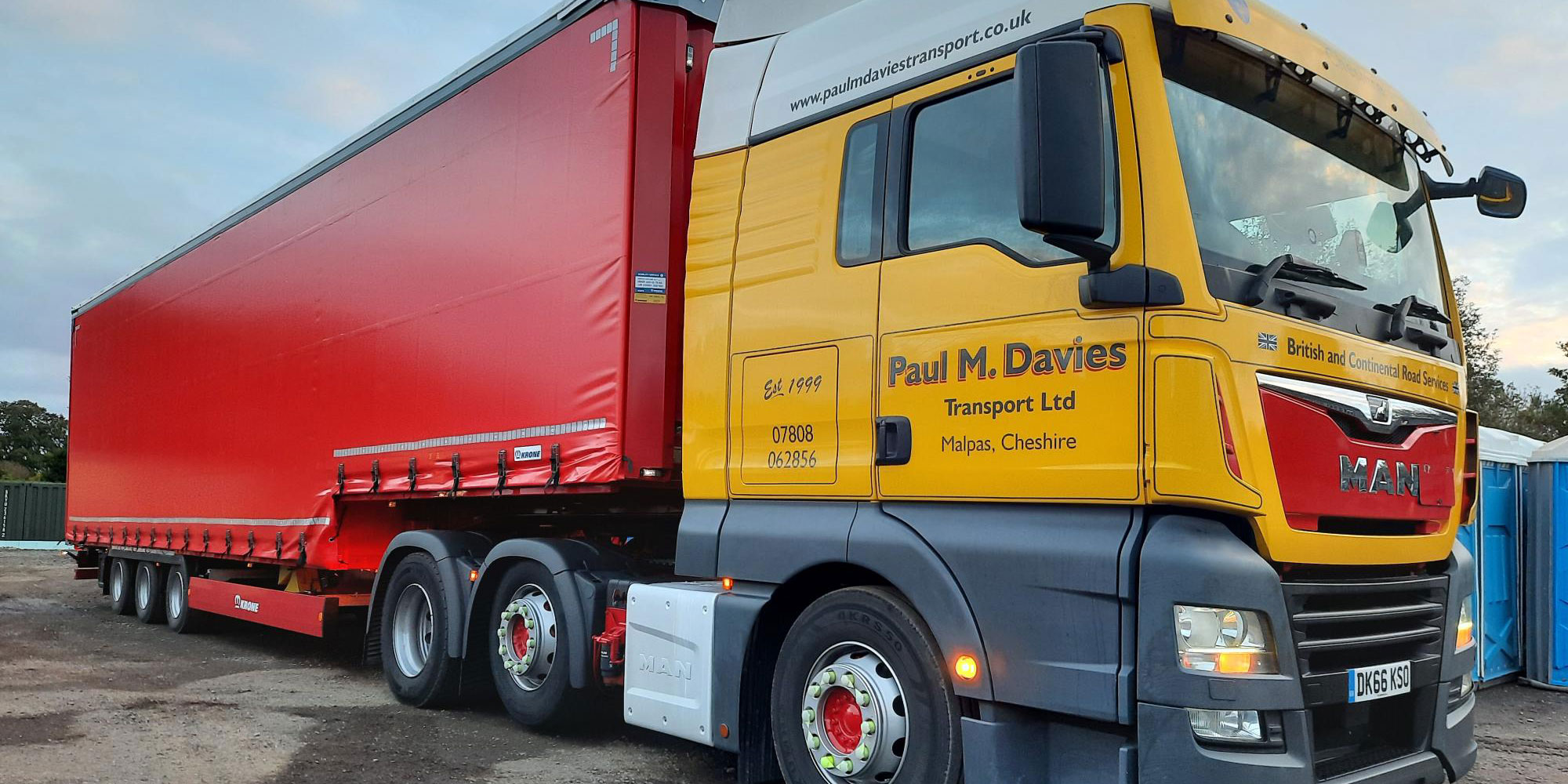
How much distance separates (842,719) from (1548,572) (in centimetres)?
804

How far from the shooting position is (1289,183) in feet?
14.0

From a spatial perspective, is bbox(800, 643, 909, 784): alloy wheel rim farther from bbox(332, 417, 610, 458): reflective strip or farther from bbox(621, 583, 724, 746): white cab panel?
bbox(332, 417, 610, 458): reflective strip

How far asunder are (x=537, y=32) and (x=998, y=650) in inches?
188

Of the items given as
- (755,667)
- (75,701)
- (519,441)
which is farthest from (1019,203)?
(75,701)

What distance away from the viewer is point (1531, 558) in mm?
10016

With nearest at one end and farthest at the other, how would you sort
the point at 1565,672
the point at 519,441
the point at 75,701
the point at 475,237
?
the point at 519,441, the point at 475,237, the point at 75,701, the point at 1565,672

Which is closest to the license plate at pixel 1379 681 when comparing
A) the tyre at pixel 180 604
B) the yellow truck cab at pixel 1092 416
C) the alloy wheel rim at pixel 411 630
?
the yellow truck cab at pixel 1092 416

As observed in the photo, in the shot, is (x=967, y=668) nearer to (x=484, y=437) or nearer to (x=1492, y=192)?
(x=1492, y=192)

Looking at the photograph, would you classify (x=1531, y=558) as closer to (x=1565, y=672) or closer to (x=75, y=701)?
(x=1565, y=672)

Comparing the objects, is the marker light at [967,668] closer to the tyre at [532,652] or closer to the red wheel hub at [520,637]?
the tyre at [532,652]

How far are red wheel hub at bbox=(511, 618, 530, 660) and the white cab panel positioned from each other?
46.2 inches

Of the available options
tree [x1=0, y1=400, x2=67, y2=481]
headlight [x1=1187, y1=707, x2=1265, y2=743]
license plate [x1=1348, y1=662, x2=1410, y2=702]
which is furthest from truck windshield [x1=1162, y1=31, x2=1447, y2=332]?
tree [x1=0, y1=400, x2=67, y2=481]

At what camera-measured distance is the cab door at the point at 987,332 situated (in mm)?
3834

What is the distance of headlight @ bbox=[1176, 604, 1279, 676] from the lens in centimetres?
358
